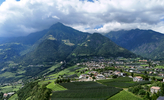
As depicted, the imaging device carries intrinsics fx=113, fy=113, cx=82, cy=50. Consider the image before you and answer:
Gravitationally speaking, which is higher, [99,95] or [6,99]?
[99,95]

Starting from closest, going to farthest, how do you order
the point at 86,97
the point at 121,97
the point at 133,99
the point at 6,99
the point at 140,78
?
the point at 133,99 → the point at 121,97 → the point at 86,97 → the point at 140,78 → the point at 6,99

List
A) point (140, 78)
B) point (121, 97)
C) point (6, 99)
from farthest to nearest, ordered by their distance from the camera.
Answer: point (6, 99) < point (140, 78) < point (121, 97)

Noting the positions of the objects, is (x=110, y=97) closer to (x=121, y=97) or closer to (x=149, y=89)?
(x=121, y=97)

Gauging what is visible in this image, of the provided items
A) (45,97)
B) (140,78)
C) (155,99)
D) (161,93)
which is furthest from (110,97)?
(140,78)

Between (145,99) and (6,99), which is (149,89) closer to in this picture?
(145,99)

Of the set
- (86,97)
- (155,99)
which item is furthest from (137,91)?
(86,97)

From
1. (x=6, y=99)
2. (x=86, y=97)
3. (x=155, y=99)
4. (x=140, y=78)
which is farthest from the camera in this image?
(x=6, y=99)

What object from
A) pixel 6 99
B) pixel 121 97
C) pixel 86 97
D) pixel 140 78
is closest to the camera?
pixel 121 97

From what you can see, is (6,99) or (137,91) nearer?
(137,91)

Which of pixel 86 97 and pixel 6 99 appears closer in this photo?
pixel 86 97
